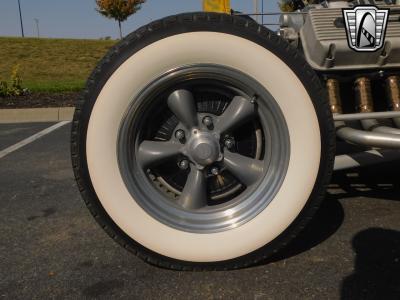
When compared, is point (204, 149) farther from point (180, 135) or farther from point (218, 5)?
point (218, 5)

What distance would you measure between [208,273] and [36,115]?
5982 mm

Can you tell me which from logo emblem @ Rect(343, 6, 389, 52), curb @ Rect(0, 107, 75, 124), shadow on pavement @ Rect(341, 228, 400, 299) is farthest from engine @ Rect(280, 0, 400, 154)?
curb @ Rect(0, 107, 75, 124)

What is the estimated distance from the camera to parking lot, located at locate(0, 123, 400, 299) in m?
1.64

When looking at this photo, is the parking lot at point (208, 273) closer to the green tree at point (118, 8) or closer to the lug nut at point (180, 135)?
the lug nut at point (180, 135)

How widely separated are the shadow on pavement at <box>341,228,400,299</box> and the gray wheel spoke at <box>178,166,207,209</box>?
662 millimetres

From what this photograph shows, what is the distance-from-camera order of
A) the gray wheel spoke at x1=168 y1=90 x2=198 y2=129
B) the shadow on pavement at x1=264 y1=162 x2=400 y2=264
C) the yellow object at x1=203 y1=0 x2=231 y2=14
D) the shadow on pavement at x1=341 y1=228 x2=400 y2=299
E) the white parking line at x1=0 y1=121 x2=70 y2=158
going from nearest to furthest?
the shadow on pavement at x1=341 y1=228 x2=400 y2=299, the gray wheel spoke at x1=168 y1=90 x2=198 y2=129, the shadow on pavement at x1=264 y1=162 x2=400 y2=264, the yellow object at x1=203 y1=0 x2=231 y2=14, the white parking line at x1=0 y1=121 x2=70 y2=158

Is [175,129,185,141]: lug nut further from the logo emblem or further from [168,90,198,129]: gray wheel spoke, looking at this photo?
the logo emblem

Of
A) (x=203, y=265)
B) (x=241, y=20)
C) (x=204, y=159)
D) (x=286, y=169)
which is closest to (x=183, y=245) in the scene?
(x=203, y=265)

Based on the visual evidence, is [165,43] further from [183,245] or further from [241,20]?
[183,245]

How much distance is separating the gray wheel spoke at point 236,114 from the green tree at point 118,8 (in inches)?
1293

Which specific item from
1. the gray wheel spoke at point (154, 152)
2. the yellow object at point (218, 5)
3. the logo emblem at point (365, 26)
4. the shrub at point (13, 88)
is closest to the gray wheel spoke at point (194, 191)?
the gray wheel spoke at point (154, 152)

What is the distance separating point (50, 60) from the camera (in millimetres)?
15859

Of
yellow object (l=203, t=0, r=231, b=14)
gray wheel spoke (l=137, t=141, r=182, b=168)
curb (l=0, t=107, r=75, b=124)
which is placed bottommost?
curb (l=0, t=107, r=75, b=124)

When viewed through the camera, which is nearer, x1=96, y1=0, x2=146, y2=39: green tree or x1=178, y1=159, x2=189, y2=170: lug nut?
x1=178, y1=159, x2=189, y2=170: lug nut
